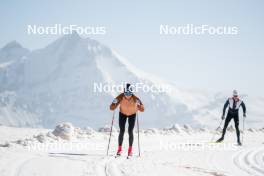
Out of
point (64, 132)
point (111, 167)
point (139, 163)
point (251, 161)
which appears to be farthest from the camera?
point (64, 132)

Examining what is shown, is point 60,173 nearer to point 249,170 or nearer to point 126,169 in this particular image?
point 126,169

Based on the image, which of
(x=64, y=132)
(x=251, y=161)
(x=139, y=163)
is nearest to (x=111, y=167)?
(x=139, y=163)

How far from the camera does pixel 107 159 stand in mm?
12938

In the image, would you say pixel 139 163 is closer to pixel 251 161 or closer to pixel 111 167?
pixel 111 167

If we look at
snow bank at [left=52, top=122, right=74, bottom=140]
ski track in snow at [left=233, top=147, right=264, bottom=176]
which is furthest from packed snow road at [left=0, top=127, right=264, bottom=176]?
snow bank at [left=52, top=122, right=74, bottom=140]

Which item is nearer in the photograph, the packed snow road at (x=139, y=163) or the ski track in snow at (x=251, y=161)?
the packed snow road at (x=139, y=163)

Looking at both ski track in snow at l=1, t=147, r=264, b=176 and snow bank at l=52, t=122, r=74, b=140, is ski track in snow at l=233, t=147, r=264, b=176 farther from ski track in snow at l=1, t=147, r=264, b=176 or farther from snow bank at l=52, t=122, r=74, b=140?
snow bank at l=52, t=122, r=74, b=140

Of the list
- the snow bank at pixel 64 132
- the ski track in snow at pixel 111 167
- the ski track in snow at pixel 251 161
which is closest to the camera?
the ski track in snow at pixel 111 167

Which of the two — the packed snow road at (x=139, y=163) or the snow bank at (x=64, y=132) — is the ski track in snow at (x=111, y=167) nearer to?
the packed snow road at (x=139, y=163)

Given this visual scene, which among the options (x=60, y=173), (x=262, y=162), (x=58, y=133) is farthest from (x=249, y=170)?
(x=58, y=133)

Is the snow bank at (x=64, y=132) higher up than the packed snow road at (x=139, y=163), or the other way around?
the snow bank at (x=64, y=132)

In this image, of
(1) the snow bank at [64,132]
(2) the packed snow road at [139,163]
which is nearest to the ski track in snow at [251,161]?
(2) the packed snow road at [139,163]

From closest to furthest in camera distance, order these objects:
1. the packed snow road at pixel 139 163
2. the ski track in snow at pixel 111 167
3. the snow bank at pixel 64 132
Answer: the ski track in snow at pixel 111 167
the packed snow road at pixel 139 163
the snow bank at pixel 64 132

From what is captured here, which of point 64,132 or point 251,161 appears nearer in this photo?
point 251,161
